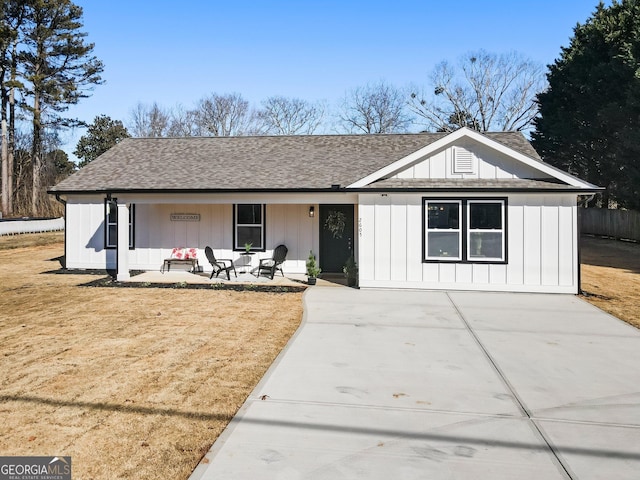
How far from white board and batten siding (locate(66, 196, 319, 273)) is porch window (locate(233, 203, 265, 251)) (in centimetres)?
17

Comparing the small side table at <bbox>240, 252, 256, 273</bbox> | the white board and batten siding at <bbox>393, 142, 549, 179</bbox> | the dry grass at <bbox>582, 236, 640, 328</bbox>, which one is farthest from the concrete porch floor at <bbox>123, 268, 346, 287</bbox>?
the dry grass at <bbox>582, 236, 640, 328</bbox>

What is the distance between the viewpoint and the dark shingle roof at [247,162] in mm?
13484

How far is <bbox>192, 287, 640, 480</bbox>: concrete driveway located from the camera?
3449 millimetres

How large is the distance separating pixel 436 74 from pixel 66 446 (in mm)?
40810

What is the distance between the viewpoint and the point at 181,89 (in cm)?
2952

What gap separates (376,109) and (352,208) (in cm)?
3038

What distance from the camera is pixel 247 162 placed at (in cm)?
1529

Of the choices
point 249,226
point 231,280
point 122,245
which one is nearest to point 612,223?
point 249,226

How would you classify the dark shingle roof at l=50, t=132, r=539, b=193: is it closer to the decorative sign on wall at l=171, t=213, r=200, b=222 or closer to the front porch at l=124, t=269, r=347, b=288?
the decorative sign on wall at l=171, t=213, r=200, b=222

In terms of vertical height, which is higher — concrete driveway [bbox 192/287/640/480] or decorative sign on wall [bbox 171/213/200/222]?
decorative sign on wall [bbox 171/213/200/222]

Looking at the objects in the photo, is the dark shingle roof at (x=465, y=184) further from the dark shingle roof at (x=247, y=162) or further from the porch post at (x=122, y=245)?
the porch post at (x=122, y=245)

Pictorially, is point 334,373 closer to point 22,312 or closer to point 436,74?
point 22,312

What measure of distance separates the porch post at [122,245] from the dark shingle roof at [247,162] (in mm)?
862

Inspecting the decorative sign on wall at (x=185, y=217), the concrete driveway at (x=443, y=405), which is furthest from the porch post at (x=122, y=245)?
the concrete driveway at (x=443, y=405)
